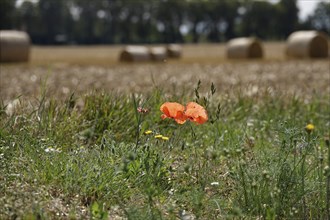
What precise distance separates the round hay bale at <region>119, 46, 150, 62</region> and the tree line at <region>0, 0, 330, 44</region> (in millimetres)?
63701

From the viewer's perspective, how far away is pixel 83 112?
13.9ft

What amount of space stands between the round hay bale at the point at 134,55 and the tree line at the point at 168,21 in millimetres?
63701

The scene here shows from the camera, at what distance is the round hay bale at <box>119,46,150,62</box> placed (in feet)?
75.4

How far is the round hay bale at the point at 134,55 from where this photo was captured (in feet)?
75.4

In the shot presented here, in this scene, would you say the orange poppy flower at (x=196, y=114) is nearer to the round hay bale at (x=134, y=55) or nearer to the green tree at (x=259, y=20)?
the round hay bale at (x=134, y=55)

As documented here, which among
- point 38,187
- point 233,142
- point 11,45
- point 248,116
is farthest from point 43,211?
point 11,45

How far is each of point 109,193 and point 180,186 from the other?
0.43m

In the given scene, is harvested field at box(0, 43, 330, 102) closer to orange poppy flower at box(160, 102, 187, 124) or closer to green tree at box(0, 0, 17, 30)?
orange poppy flower at box(160, 102, 187, 124)

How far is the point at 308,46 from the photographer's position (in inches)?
969

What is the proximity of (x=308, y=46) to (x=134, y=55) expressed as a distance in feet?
23.6

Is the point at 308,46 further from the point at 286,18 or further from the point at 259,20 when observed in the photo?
the point at 286,18

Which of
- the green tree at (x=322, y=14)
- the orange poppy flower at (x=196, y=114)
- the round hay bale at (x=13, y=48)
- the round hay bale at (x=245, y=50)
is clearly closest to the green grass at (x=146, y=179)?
the orange poppy flower at (x=196, y=114)

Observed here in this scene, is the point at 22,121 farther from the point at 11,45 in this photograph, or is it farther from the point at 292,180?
the point at 11,45

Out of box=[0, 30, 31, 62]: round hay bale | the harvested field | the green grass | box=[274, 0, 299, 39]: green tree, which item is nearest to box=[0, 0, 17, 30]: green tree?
box=[274, 0, 299, 39]: green tree
